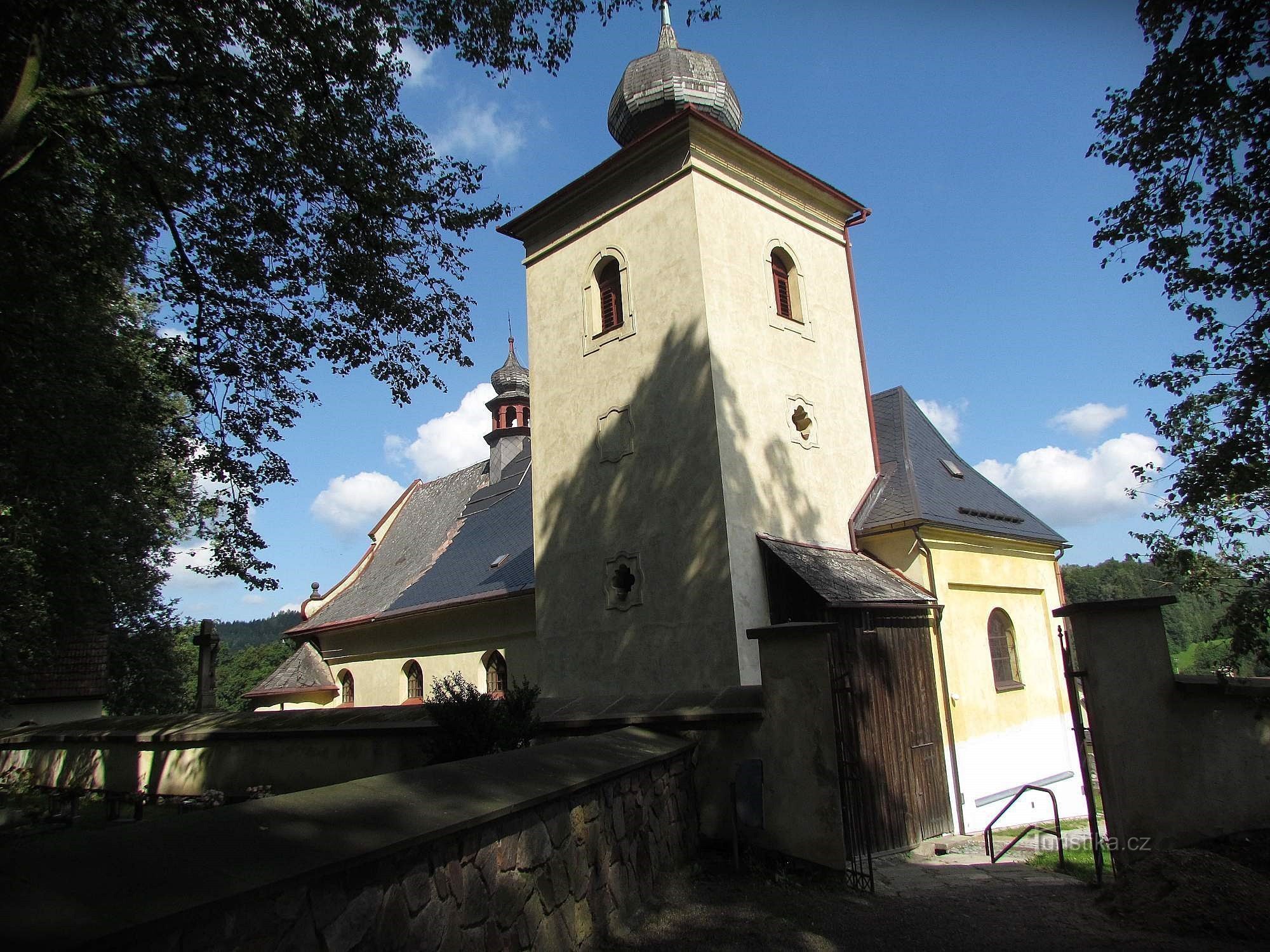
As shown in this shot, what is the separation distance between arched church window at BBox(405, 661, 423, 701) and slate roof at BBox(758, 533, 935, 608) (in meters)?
11.3

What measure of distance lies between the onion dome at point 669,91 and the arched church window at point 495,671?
10942 millimetres

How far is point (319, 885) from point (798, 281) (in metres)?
13.5

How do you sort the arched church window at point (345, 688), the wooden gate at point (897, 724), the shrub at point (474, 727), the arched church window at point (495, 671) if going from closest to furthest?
the shrub at point (474, 727) < the wooden gate at point (897, 724) < the arched church window at point (495, 671) < the arched church window at point (345, 688)

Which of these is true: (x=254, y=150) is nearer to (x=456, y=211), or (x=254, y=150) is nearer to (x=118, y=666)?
(x=456, y=211)

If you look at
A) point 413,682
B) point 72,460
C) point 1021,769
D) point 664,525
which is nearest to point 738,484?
point 664,525

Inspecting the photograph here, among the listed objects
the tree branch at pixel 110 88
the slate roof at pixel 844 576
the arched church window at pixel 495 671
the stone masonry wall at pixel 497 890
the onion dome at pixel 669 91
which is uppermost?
the onion dome at pixel 669 91

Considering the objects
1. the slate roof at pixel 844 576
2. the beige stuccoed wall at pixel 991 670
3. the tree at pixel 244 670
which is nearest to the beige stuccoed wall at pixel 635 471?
the slate roof at pixel 844 576

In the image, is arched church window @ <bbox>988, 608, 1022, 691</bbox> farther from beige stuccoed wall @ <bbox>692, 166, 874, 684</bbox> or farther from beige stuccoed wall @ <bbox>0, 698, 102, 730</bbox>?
beige stuccoed wall @ <bbox>0, 698, 102, 730</bbox>

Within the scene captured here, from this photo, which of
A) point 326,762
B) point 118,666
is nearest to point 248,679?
point 118,666

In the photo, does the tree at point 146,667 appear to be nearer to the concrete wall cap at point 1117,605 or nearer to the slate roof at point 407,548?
the slate roof at point 407,548

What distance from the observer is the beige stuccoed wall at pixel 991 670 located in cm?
1259

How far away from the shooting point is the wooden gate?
10141mm

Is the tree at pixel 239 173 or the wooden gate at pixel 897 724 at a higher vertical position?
the tree at pixel 239 173

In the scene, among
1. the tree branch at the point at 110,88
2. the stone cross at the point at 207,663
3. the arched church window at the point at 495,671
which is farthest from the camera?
the arched church window at the point at 495,671
